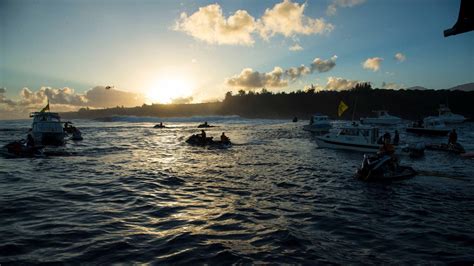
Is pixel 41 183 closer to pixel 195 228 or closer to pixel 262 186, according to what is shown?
pixel 195 228

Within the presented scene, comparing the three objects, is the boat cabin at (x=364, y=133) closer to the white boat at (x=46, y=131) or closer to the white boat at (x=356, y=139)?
the white boat at (x=356, y=139)

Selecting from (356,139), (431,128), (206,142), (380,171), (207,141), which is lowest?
(380,171)

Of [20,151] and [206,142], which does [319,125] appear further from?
[20,151]

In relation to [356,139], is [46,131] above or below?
above

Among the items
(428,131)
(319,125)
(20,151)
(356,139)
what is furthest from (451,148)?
(20,151)

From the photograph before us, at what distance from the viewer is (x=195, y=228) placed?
862cm

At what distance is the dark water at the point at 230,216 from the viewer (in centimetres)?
705

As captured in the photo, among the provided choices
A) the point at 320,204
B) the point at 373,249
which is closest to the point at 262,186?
the point at 320,204

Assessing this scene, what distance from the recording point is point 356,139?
26094 mm

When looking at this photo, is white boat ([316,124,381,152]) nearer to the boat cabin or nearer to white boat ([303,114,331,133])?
the boat cabin

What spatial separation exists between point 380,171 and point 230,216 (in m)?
9.45

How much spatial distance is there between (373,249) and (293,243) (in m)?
2.01

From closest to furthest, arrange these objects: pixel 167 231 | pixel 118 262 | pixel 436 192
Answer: pixel 118 262
pixel 167 231
pixel 436 192

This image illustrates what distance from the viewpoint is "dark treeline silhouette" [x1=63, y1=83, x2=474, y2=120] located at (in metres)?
106
